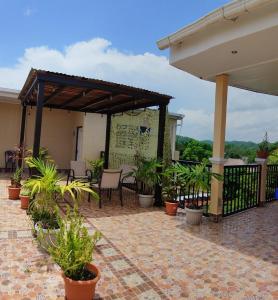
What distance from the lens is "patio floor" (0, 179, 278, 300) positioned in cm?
275

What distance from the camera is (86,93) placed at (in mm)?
6906

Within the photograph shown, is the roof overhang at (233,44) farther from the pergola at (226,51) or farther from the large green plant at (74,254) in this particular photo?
the large green plant at (74,254)

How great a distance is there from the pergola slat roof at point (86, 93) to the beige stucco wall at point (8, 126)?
2.94 metres

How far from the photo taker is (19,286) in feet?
8.76

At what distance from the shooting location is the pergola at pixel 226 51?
364 cm

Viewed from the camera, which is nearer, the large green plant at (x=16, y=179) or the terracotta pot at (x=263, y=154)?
the large green plant at (x=16, y=179)

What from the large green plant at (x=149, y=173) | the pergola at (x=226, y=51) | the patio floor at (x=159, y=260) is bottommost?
the patio floor at (x=159, y=260)

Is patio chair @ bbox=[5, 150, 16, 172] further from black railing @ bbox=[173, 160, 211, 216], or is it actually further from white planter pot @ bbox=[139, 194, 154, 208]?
black railing @ bbox=[173, 160, 211, 216]

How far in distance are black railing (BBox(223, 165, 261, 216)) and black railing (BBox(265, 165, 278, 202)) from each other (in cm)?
67

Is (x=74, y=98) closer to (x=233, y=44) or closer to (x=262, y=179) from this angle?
(x=233, y=44)

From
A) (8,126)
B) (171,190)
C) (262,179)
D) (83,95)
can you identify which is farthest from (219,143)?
(8,126)

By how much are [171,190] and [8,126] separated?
333 inches

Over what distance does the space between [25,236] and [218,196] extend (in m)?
3.75

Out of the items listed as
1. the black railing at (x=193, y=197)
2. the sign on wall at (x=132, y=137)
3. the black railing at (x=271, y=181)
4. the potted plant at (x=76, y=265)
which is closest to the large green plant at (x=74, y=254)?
the potted plant at (x=76, y=265)
